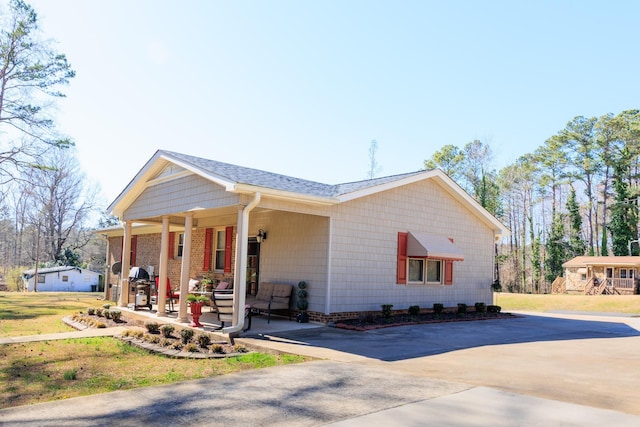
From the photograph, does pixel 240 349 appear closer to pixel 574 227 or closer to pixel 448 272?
pixel 448 272

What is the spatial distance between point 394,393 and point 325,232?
6.74 meters

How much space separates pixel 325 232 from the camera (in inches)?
483

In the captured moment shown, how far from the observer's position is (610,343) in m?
10.7

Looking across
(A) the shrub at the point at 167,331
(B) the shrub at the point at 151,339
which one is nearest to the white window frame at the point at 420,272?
(A) the shrub at the point at 167,331

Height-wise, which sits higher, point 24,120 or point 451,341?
point 24,120

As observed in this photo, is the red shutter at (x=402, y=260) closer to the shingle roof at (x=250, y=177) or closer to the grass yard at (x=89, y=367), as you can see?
the shingle roof at (x=250, y=177)

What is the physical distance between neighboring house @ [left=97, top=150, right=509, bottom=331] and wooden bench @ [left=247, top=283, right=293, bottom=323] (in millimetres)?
358

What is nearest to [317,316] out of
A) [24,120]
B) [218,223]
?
[218,223]

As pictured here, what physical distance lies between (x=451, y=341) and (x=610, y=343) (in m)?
3.66

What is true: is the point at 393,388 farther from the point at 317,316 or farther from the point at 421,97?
the point at 421,97

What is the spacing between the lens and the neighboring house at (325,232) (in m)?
11.5

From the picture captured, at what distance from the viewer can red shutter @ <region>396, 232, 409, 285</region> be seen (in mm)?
13938

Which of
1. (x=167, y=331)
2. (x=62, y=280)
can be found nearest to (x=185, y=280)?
(x=167, y=331)

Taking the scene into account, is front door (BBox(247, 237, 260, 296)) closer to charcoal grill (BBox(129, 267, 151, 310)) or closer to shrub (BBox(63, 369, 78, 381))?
charcoal grill (BBox(129, 267, 151, 310))
